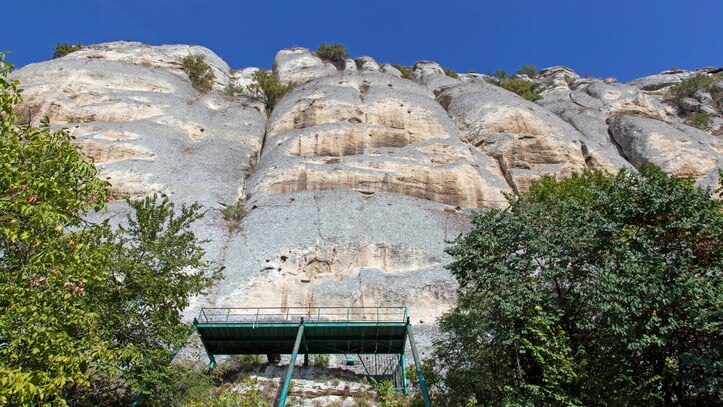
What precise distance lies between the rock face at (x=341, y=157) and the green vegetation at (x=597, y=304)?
20.9 ft

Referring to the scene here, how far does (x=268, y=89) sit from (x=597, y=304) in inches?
1603

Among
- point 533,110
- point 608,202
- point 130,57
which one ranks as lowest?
point 608,202

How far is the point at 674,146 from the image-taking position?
33312mm

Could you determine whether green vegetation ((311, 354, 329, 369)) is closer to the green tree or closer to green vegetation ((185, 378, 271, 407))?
green vegetation ((185, 378, 271, 407))

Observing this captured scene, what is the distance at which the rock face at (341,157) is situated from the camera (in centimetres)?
2092

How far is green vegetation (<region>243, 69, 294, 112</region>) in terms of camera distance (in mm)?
45438

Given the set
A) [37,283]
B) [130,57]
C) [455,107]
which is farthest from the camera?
[130,57]

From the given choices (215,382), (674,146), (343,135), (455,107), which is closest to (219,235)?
(215,382)

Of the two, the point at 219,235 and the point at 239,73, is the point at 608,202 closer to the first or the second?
the point at 219,235

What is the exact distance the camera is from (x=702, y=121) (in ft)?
138

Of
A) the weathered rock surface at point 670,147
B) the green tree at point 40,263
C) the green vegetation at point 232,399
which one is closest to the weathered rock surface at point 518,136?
the weathered rock surface at point 670,147

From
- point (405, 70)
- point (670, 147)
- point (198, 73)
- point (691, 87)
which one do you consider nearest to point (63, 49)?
point (198, 73)

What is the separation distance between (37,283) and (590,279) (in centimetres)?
1129

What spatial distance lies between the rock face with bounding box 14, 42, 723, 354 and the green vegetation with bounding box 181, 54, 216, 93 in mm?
3092
